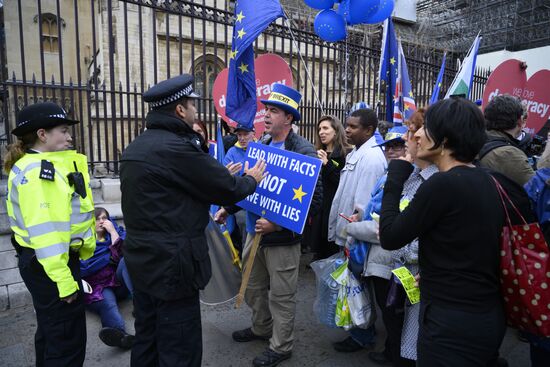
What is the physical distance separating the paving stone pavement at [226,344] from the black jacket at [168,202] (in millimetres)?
1434

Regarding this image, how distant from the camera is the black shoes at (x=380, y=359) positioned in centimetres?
329

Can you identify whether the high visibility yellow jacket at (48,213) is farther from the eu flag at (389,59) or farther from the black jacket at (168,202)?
the eu flag at (389,59)

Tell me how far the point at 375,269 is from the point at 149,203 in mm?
1698

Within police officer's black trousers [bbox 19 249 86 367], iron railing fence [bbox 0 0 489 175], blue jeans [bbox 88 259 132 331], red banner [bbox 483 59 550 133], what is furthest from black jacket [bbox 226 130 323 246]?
red banner [bbox 483 59 550 133]

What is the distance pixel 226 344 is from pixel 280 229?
51.6 inches

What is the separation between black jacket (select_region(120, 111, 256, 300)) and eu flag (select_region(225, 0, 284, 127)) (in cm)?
151

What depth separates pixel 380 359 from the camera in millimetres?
3289

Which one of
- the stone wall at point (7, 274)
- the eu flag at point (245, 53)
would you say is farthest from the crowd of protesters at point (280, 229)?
the stone wall at point (7, 274)

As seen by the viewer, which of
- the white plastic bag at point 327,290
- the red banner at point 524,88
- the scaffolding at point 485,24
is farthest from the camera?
the scaffolding at point 485,24

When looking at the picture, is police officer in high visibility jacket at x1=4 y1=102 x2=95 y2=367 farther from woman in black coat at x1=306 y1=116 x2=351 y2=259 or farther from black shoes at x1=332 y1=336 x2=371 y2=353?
woman in black coat at x1=306 y1=116 x2=351 y2=259

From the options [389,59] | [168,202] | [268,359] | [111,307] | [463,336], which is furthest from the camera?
[389,59]

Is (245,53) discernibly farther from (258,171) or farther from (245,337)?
(245,337)

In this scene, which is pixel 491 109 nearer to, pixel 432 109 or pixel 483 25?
pixel 432 109

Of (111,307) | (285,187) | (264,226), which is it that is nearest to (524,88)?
(285,187)
